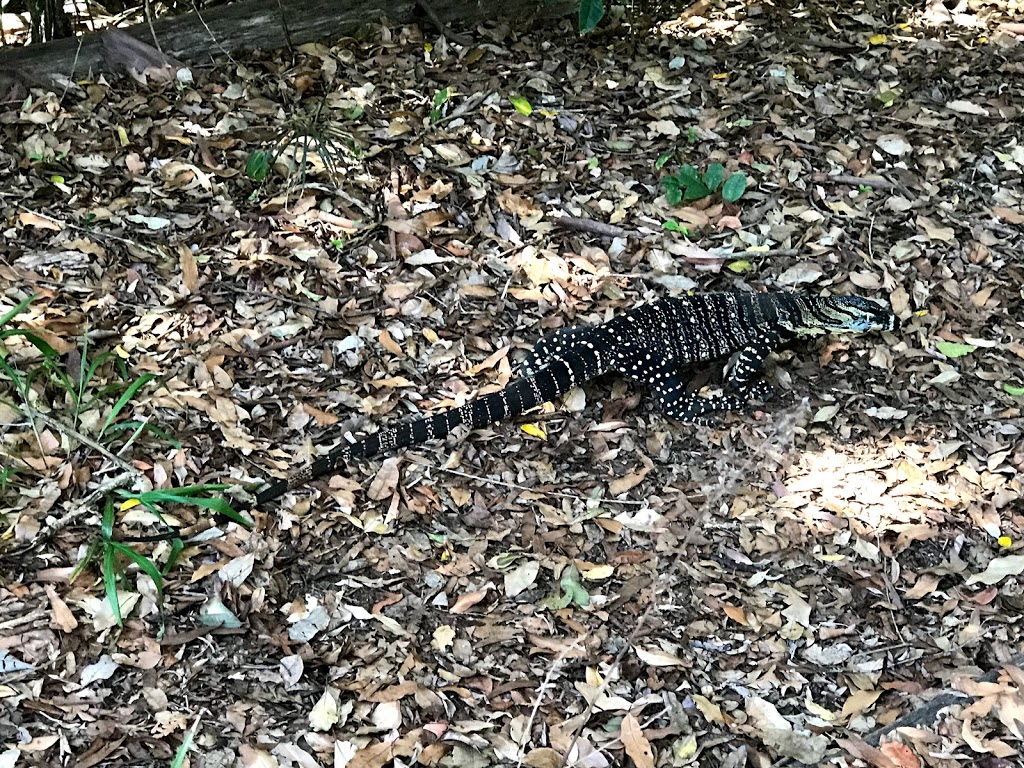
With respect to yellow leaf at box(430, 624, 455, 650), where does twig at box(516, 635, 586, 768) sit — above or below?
below

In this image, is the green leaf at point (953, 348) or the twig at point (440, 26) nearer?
the green leaf at point (953, 348)

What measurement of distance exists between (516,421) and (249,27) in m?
3.98

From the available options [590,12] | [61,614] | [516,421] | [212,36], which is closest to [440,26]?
[590,12]

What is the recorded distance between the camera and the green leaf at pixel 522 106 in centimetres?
692

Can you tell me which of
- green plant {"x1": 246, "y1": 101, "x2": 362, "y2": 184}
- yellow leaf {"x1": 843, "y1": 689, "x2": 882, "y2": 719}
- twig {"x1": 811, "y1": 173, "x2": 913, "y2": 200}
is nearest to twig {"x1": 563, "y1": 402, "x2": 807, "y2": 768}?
yellow leaf {"x1": 843, "y1": 689, "x2": 882, "y2": 719}

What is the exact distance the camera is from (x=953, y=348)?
559 centimetres

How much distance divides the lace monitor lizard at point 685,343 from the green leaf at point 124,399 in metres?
1.79

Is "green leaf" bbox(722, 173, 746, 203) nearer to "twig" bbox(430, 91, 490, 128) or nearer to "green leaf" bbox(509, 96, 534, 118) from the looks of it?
"green leaf" bbox(509, 96, 534, 118)

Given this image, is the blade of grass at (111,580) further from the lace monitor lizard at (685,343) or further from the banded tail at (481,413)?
the lace monitor lizard at (685,343)

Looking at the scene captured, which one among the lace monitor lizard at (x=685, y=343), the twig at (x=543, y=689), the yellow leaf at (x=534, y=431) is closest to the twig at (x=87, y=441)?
the lace monitor lizard at (x=685, y=343)

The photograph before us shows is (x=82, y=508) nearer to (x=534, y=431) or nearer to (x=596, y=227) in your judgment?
(x=534, y=431)

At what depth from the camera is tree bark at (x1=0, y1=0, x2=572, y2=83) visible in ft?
21.7

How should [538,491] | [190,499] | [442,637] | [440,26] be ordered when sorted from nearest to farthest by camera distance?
[442,637] < [190,499] < [538,491] < [440,26]

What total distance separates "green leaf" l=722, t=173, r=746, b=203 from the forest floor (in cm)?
13
